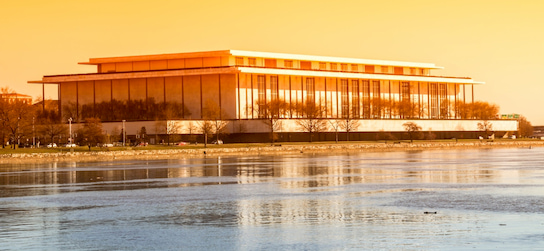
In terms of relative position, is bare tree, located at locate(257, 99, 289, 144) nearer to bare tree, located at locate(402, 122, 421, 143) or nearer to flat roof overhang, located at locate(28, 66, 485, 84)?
flat roof overhang, located at locate(28, 66, 485, 84)

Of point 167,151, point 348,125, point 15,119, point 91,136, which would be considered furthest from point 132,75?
point 167,151

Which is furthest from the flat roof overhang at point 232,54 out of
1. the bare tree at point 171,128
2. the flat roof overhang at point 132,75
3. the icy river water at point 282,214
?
the icy river water at point 282,214

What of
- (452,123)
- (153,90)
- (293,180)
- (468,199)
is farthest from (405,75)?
(468,199)

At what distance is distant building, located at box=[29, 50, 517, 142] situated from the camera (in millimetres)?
165250

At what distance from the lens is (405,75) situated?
19400 cm

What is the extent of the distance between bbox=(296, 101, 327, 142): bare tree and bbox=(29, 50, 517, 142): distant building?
0.91 metres

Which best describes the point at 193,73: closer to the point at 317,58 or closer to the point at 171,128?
the point at 171,128

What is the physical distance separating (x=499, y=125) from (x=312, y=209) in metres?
170

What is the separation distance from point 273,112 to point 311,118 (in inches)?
275

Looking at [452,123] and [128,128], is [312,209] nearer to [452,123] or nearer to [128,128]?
[128,128]

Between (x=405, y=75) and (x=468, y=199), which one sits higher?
(x=405, y=75)

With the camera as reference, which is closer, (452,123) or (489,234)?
(489,234)

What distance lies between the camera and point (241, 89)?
167m

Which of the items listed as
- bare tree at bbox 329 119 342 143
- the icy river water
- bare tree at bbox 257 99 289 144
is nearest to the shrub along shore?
bare tree at bbox 257 99 289 144
